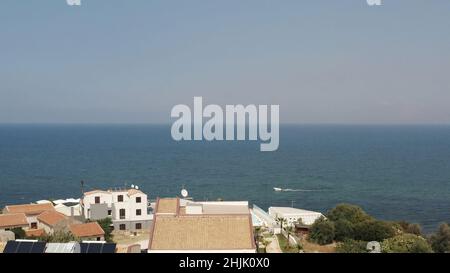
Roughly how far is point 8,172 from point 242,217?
2360 cm

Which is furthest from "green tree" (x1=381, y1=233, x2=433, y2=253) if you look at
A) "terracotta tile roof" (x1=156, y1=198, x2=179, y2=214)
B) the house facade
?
the house facade

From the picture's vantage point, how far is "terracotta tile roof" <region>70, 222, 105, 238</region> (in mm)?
8289

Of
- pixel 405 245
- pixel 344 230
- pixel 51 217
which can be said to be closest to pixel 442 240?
pixel 344 230

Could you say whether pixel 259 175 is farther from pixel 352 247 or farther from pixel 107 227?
pixel 352 247

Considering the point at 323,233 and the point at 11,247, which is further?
the point at 323,233

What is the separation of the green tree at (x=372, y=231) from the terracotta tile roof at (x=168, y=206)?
356 centimetres

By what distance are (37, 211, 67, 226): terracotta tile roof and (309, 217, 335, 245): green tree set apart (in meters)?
5.11

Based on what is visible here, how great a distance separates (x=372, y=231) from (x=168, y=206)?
388 cm

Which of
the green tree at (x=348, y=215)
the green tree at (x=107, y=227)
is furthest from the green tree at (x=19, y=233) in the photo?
the green tree at (x=348, y=215)

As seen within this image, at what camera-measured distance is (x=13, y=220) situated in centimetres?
944

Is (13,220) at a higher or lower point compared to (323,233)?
higher

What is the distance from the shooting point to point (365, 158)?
3288 cm

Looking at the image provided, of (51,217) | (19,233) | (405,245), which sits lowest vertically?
(19,233)
